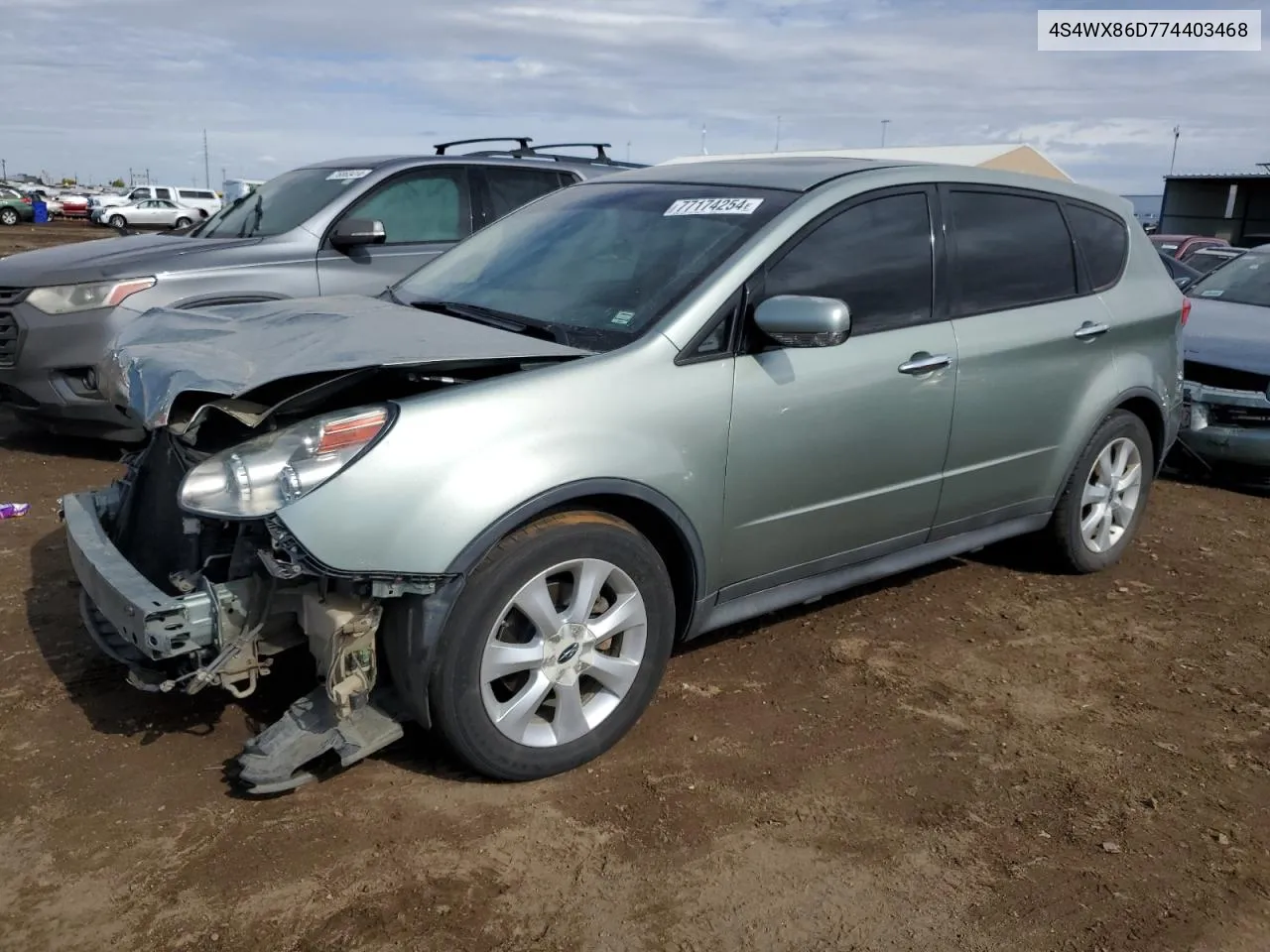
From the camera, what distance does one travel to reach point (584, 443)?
2.98m

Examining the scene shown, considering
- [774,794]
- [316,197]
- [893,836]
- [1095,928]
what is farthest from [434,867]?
[316,197]

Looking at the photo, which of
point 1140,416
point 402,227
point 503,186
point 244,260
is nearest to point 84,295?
point 244,260

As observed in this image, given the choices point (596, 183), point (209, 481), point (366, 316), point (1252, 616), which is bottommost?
point (1252, 616)

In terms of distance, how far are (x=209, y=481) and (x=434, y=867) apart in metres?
1.14

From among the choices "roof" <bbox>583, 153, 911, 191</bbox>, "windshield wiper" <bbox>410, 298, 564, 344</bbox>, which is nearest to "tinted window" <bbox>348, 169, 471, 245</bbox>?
"roof" <bbox>583, 153, 911, 191</bbox>

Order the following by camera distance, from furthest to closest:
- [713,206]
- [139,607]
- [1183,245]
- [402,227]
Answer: [1183,245] → [402,227] → [713,206] → [139,607]

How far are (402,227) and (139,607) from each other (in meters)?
4.71

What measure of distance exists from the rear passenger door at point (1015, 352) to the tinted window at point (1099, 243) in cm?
7

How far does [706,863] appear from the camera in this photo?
8.98ft

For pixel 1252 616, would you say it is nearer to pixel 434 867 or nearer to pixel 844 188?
pixel 844 188

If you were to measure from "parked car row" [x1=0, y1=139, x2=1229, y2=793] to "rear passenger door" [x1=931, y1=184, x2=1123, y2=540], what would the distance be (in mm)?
17

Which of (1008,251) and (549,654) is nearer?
(549,654)

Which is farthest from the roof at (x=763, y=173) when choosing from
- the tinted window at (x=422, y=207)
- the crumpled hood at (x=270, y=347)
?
the tinted window at (x=422, y=207)

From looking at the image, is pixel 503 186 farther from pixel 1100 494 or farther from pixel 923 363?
pixel 1100 494
